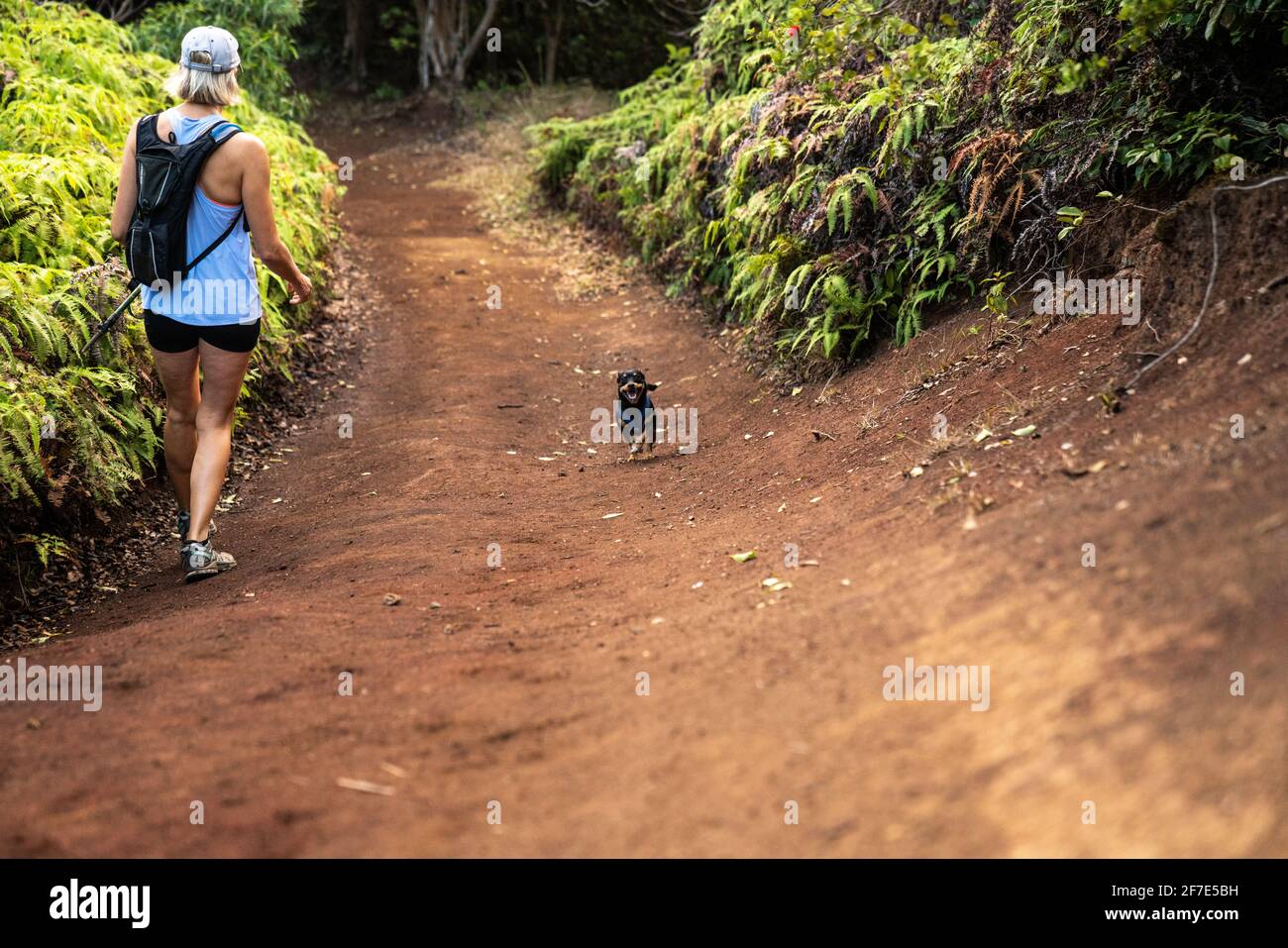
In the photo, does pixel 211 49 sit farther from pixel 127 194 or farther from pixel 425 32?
pixel 425 32

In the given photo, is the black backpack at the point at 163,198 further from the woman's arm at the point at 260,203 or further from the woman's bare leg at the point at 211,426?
the woman's bare leg at the point at 211,426

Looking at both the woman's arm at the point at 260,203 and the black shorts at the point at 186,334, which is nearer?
the woman's arm at the point at 260,203

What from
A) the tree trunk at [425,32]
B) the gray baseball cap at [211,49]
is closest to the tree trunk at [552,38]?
the tree trunk at [425,32]

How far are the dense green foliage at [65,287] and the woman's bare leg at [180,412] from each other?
66 cm

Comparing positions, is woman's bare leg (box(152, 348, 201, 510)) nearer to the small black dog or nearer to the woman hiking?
the woman hiking

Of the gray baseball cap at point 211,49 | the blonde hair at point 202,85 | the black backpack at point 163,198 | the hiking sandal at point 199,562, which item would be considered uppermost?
Result: the gray baseball cap at point 211,49

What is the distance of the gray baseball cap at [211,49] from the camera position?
508cm

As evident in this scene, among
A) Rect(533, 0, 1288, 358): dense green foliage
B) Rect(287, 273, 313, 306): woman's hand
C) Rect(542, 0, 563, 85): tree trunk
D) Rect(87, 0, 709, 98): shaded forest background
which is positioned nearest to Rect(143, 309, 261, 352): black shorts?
Rect(287, 273, 313, 306): woman's hand

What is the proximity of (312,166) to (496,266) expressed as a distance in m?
3.17

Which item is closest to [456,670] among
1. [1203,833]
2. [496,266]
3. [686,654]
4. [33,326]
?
[686,654]

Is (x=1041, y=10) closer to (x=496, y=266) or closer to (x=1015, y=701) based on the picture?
(x=1015, y=701)

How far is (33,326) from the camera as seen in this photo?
6.25m

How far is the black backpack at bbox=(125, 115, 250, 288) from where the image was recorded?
17.0 ft

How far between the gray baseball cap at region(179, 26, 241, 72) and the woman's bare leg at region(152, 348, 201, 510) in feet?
4.59
